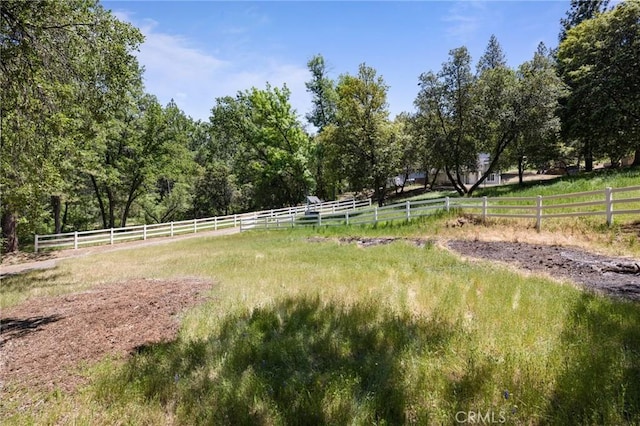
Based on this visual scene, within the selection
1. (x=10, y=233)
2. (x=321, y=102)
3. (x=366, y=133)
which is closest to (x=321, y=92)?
(x=321, y=102)

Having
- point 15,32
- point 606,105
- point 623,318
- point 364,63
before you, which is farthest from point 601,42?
point 15,32

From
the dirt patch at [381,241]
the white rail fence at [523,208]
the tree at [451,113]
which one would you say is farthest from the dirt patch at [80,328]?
the tree at [451,113]

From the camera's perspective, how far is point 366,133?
25.9 metres

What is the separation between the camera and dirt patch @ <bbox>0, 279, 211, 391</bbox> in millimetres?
4215

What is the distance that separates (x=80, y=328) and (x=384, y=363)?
5.04 m

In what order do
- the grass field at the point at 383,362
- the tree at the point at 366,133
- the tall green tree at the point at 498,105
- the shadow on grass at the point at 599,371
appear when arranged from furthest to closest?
the tree at the point at 366,133, the tall green tree at the point at 498,105, the grass field at the point at 383,362, the shadow on grass at the point at 599,371

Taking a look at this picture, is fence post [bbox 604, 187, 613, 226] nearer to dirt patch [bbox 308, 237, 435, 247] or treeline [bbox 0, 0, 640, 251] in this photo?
dirt patch [bbox 308, 237, 435, 247]

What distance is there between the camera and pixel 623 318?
4254 millimetres

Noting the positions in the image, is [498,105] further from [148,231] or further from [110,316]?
[148,231]

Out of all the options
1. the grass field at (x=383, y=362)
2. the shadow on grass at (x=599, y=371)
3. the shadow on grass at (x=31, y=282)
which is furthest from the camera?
the shadow on grass at (x=31, y=282)

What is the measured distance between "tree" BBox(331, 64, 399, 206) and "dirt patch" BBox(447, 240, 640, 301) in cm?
1608

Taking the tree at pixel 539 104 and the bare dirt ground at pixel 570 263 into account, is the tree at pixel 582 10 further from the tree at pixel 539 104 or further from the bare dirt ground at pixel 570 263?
the bare dirt ground at pixel 570 263

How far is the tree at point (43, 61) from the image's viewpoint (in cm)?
685

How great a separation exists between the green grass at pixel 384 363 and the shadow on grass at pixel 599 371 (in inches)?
0.5
